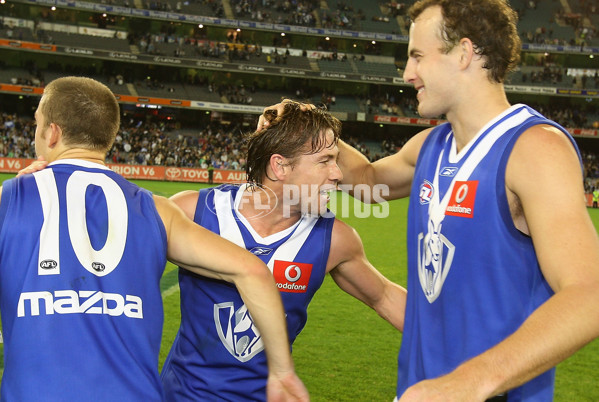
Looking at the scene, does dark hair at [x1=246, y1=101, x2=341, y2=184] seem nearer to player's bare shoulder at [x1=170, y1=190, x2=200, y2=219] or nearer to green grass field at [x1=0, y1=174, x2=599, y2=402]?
player's bare shoulder at [x1=170, y1=190, x2=200, y2=219]

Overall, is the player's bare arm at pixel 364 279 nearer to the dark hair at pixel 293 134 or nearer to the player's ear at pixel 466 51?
the dark hair at pixel 293 134

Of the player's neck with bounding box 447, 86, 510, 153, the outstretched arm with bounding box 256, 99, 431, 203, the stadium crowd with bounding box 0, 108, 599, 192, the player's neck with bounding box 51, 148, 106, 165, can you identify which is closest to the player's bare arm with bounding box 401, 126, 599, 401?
the player's neck with bounding box 447, 86, 510, 153

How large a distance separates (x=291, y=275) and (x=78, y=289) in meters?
1.19

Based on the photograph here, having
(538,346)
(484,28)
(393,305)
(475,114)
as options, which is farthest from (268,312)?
(484,28)

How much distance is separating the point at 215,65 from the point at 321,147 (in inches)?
1762

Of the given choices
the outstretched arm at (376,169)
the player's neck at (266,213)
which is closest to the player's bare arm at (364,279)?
the player's neck at (266,213)

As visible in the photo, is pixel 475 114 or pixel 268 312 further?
pixel 268 312

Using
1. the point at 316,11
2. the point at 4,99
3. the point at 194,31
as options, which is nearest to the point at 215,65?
the point at 194,31

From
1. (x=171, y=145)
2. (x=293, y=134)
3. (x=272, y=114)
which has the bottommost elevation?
(x=293, y=134)

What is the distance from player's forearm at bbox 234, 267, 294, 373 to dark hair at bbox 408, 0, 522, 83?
3.85ft

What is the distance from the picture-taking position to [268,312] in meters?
2.55

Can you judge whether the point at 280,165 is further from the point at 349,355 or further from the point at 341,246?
the point at 349,355

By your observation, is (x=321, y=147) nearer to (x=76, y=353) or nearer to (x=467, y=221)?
(x=467, y=221)

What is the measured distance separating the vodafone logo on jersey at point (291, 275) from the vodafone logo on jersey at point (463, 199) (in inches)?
43.8
